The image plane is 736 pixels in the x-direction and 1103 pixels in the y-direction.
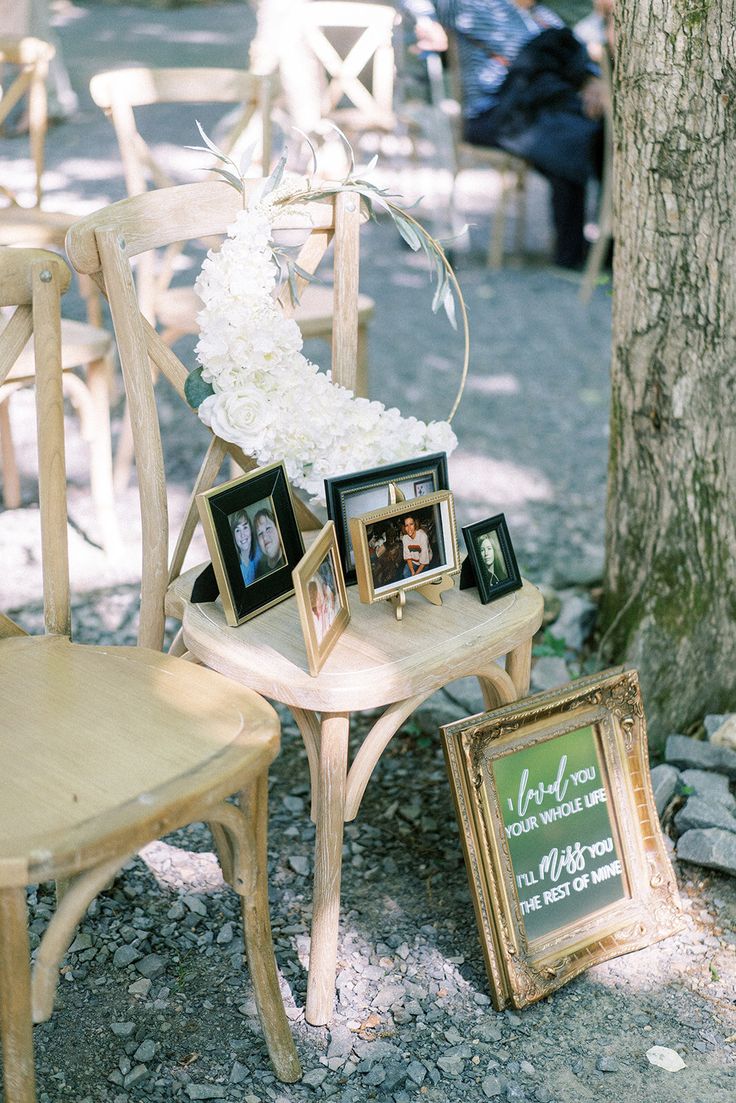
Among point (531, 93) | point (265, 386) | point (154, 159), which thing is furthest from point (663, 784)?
point (531, 93)

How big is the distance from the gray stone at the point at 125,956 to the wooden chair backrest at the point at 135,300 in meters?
0.54

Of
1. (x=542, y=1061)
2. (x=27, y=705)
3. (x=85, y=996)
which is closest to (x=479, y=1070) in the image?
(x=542, y=1061)

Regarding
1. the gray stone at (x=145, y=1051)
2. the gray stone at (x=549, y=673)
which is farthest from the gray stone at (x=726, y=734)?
the gray stone at (x=145, y=1051)

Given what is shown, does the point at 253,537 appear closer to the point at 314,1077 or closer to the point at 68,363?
the point at 314,1077

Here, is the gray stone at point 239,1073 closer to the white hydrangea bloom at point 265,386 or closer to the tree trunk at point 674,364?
the white hydrangea bloom at point 265,386

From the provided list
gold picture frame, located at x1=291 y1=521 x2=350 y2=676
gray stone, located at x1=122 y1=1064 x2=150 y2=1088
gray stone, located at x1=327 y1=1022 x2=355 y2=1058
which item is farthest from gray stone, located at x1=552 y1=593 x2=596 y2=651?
gray stone, located at x1=122 y1=1064 x2=150 y2=1088

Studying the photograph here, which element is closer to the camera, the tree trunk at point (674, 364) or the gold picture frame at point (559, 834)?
the gold picture frame at point (559, 834)

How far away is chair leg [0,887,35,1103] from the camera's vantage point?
1355mm

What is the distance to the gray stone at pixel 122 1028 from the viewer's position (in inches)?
70.9

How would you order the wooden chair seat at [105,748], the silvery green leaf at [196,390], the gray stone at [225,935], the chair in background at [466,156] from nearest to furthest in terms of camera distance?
the wooden chair seat at [105,748], the silvery green leaf at [196,390], the gray stone at [225,935], the chair in background at [466,156]

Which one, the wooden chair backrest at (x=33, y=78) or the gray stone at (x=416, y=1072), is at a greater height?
the wooden chair backrest at (x=33, y=78)

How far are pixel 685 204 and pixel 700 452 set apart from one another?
0.50 meters

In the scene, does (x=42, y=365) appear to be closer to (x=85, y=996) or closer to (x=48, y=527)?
(x=48, y=527)

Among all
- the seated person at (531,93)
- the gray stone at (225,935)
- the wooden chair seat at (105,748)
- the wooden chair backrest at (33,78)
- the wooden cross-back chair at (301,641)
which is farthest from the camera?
the seated person at (531,93)
